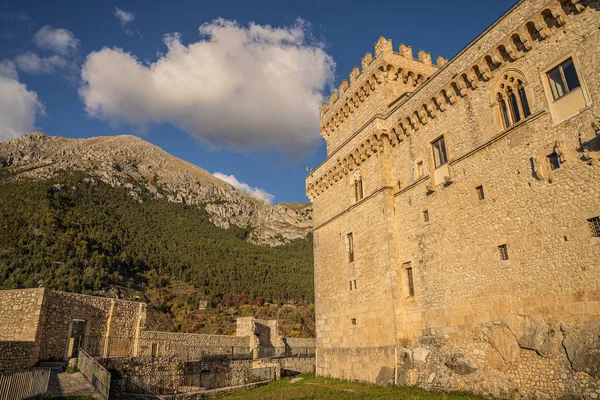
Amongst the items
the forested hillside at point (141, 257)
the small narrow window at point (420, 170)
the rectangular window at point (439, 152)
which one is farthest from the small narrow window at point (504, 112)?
the forested hillside at point (141, 257)

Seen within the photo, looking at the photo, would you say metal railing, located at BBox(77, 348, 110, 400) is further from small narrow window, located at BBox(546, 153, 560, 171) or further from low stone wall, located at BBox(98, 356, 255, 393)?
small narrow window, located at BBox(546, 153, 560, 171)

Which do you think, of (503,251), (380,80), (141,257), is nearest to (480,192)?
(503,251)

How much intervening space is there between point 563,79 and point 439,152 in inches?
197

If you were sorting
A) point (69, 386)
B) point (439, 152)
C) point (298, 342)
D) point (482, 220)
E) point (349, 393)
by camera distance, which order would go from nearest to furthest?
point (69, 386), point (482, 220), point (349, 393), point (439, 152), point (298, 342)

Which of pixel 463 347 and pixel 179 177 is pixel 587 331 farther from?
pixel 179 177

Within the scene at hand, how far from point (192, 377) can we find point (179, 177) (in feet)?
296

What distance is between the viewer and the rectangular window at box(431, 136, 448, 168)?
14.6 m

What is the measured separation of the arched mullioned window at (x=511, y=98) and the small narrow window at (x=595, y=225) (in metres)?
3.67

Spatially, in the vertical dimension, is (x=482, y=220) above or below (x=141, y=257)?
below

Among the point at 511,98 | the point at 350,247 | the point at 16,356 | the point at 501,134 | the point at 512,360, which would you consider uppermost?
the point at 511,98

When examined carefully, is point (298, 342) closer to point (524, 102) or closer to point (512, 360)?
point (512, 360)

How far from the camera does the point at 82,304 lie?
15.3m

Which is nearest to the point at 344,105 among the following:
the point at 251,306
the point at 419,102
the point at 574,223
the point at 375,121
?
the point at 375,121

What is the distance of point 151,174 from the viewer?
A: 96.7 meters
